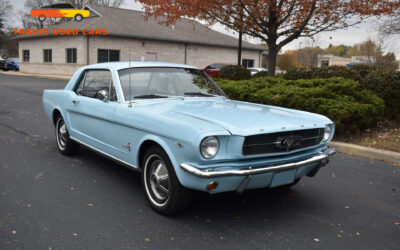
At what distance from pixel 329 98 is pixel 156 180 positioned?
5613 millimetres

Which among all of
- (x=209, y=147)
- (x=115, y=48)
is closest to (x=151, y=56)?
(x=115, y=48)

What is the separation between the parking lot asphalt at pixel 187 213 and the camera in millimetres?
3441

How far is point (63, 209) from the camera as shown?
13.4 feet

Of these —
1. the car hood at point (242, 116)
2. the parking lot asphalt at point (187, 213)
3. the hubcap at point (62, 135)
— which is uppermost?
the car hood at point (242, 116)

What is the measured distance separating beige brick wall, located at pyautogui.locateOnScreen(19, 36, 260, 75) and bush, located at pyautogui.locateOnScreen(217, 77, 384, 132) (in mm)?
23263

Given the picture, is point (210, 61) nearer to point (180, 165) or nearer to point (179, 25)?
point (179, 25)

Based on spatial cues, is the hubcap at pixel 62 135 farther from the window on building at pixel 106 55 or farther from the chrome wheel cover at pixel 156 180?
the window on building at pixel 106 55

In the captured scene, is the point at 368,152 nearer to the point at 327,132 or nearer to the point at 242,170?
the point at 327,132

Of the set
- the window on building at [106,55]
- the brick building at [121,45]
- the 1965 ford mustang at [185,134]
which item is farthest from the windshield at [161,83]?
the window on building at [106,55]

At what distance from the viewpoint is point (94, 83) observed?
18.3 ft

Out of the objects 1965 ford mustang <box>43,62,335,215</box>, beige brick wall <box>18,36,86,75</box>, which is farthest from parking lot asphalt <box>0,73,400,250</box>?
beige brick wall <box>18,36,86,75</box>

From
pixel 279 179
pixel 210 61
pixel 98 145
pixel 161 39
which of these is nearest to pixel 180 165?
pixel 279 179

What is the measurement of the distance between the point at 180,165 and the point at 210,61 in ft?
116

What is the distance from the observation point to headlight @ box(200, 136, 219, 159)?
11.4ft
